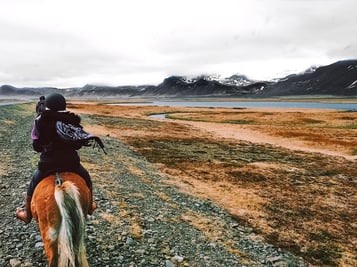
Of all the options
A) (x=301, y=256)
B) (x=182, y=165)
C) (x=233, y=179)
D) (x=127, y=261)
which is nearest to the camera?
(x=127, y=261)

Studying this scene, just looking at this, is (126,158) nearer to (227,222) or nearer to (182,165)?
(182,165)

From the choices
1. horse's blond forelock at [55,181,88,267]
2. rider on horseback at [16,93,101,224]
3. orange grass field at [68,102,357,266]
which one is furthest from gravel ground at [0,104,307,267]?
horse's blond forelock at [55,181,88,267]

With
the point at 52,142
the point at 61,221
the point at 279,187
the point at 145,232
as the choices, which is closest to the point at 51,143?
the point at 52,142

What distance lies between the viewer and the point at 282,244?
1270 centimetres

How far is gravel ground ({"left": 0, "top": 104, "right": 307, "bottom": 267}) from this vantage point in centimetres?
955

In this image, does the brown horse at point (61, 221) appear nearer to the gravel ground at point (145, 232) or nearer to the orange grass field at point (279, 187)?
the gravel ground at point (145, 232)

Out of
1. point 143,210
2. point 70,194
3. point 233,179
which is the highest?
point 70,194

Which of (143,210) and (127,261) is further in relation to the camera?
(143,210)

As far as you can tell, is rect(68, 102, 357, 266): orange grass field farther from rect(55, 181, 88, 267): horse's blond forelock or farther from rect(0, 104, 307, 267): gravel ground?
rect(55, 181, 88, 267): horse's blond forelock

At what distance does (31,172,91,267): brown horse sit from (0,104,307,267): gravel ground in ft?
10.9

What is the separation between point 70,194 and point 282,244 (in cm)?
937

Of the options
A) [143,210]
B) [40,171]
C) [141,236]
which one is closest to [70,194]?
[40,171]

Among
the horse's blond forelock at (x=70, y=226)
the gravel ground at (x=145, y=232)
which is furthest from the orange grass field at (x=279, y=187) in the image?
the horse's blond forelock at (x=70, y=226)

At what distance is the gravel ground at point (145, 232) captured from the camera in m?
9.55
